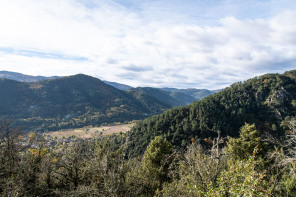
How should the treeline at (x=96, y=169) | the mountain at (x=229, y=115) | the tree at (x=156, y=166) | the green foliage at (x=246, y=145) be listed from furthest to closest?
the mountain at (x=229, y=115) < the green foliage at (x=246, y=145) < the tree at (x=156, y=166) < the treeline at (x=96, y=169)

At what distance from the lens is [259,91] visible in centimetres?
10806

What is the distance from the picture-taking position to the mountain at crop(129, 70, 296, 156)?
8381cm

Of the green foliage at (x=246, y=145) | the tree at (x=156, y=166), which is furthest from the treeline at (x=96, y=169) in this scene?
the green foliage at (x=246, y=145)

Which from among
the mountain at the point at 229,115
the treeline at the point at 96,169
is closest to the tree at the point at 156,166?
the treeline at the point at 96,169

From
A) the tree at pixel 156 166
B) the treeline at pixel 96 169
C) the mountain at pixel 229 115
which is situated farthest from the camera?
the mountain at pixel 229 115

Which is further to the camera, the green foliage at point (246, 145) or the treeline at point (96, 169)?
the green foliage at point (246, 145)

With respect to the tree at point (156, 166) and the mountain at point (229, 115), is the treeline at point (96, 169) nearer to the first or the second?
the tree at point (156, 166)

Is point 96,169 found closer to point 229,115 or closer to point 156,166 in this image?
point 156,166

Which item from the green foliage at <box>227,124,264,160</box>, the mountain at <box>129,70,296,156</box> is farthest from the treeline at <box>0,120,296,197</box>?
the mountain at <box>129,70,296,156</box>

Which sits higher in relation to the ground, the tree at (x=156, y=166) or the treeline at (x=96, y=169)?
the treeline at (x=96, y=169)

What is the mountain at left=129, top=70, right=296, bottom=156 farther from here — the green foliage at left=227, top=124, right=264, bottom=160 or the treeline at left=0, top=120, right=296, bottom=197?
the treeline at left=0, top=120, right=296, bottom=197

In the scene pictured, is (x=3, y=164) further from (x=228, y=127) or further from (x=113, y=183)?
(x=228, y=127)

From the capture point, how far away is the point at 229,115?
99.0m

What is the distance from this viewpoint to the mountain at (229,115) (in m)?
83.8
